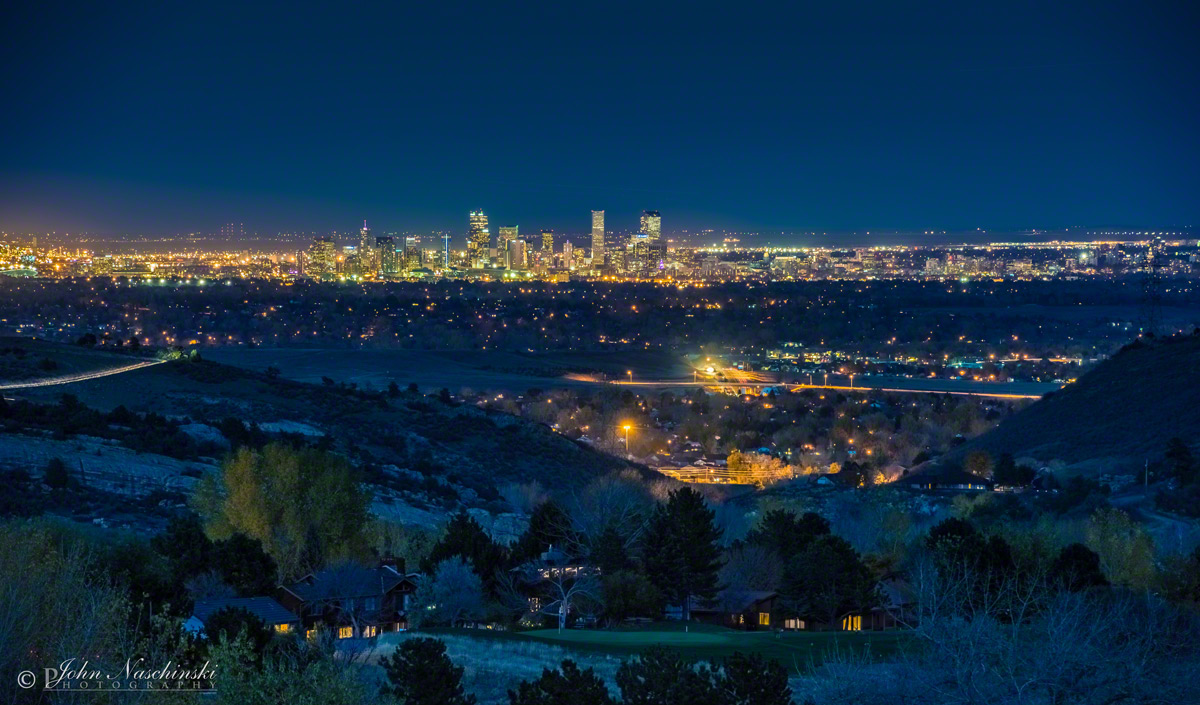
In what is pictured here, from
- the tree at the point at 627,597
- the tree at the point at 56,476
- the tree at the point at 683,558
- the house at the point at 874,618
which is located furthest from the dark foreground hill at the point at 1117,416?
the tree at the point at 56,476

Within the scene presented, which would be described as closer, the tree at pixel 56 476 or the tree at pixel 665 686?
the tree at pixel 665 686

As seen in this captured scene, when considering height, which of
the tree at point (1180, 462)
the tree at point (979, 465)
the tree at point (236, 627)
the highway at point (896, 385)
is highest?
the tree at point (236, 627)

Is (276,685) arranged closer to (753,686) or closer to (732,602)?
(753,686)

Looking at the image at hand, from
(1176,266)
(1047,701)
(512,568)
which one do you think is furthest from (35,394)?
(1176,266)

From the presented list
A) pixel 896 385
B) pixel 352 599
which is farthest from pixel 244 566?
pixel 896 385

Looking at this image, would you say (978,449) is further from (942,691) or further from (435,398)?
(942,691)

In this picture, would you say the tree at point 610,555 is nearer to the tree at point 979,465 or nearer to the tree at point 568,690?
the tree at point 568,690
